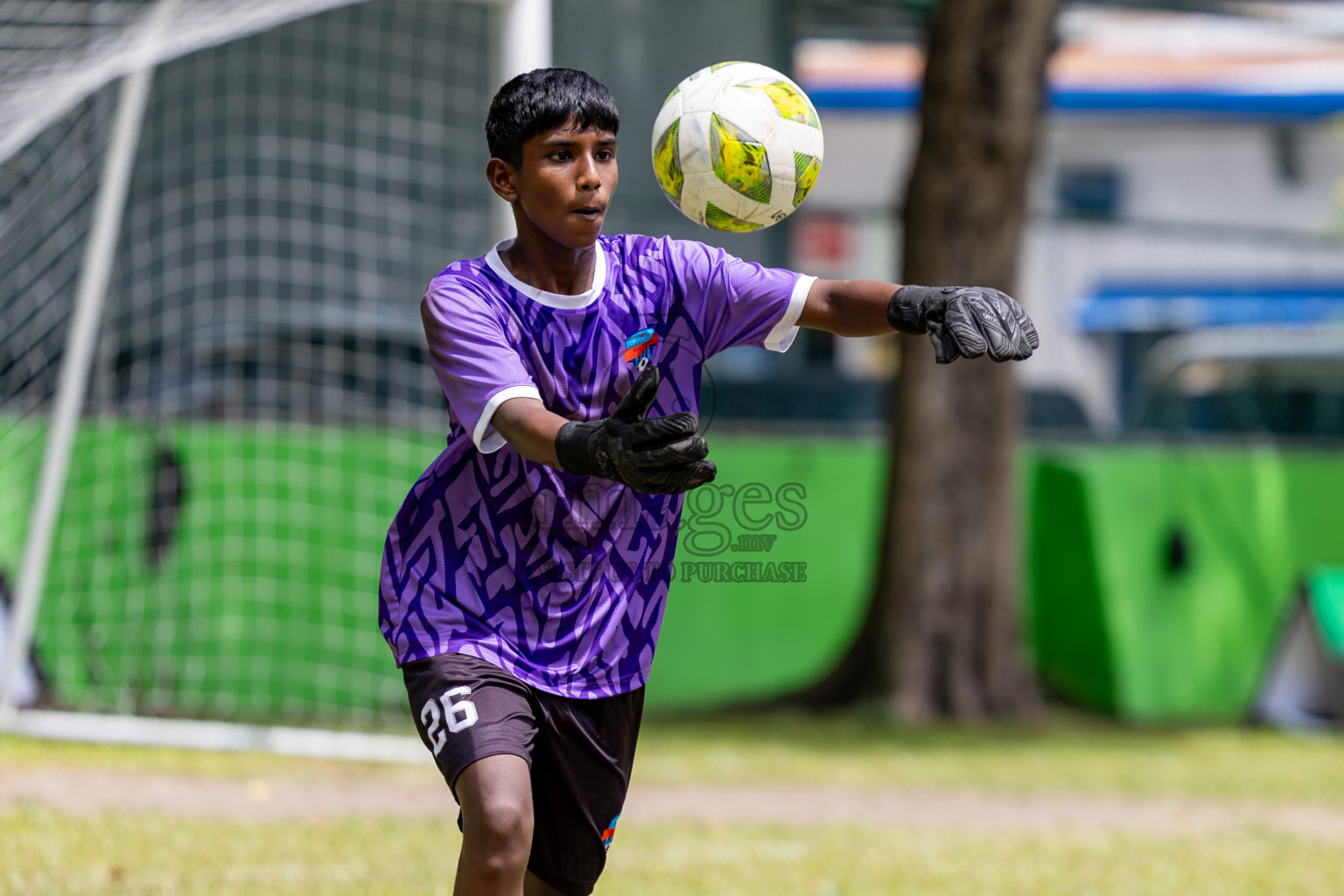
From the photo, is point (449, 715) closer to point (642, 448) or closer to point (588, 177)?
point (642, 448)

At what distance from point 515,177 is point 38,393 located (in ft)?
20.6

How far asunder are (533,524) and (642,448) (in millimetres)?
639

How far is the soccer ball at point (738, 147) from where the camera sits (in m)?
3.49

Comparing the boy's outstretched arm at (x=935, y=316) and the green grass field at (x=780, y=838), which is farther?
the green grass field at (x=780, y=838)

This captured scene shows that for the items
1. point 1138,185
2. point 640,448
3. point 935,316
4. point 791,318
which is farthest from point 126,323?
point 1138,185

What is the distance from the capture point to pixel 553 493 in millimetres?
3303

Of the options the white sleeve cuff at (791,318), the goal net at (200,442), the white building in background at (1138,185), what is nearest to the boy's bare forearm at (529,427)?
the white sleeve cuff at (791,318)

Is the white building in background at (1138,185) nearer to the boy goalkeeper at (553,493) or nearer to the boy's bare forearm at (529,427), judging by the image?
the boy goalkeeper at (553,493)

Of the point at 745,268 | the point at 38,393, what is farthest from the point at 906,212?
the point at 745,268

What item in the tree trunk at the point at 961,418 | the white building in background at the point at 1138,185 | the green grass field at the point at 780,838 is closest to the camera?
the green grass field at the point at 780,838

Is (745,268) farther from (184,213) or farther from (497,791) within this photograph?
(184,213)

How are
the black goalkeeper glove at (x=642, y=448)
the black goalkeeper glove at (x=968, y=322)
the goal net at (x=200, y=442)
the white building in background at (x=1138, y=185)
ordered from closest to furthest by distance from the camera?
the black goalkeeper glove at (x=642, y=448), the black goalkeeper glove at (x=968, y=322), the goal net at (x=200, y=442), the white building in background at (x=1138, y=185)

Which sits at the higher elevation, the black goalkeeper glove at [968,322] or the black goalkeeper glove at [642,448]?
the black goalkeeper glove at [968,322]

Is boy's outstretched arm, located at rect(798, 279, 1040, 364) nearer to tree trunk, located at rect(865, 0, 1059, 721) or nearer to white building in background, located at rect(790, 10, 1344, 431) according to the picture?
tree trunk, located at rect(865, 0, 1059, 721)
